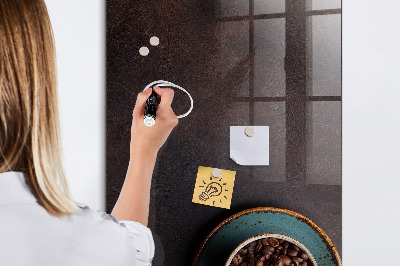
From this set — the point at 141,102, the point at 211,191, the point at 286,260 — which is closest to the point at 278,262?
the point at 286,260

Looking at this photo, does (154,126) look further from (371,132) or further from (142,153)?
(371,132)

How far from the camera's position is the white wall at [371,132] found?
35.7 inches

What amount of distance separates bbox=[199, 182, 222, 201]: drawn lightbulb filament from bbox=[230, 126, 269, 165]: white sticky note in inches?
3.5

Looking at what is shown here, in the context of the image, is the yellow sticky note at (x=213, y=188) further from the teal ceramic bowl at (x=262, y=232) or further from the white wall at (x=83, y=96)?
the white wall at (x=83, y=96)

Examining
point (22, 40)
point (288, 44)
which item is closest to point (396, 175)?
point (288, 44)

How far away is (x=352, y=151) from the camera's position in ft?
3.07

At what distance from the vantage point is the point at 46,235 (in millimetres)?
470

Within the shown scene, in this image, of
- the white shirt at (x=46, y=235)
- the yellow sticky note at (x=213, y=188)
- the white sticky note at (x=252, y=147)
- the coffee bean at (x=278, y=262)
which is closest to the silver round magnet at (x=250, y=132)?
the white sticky note at (x=252, y=147)

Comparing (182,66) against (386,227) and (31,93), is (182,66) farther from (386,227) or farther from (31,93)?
(386,227)

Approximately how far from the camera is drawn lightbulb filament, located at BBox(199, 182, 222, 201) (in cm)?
100

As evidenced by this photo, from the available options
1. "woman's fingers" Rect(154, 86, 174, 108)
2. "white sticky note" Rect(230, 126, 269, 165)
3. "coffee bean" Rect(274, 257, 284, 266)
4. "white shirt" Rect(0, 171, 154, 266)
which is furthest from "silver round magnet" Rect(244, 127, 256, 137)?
"white shirt" Rect(0, 171, 154, 266)

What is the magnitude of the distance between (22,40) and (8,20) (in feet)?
0.10

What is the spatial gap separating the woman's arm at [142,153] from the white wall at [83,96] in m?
0.14

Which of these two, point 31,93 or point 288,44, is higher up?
point 288,44
